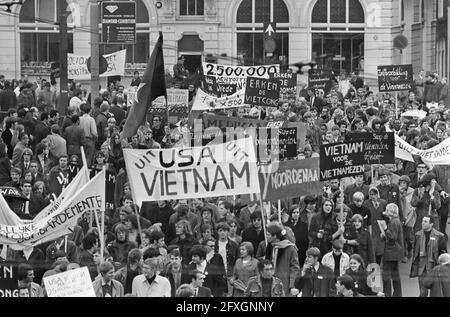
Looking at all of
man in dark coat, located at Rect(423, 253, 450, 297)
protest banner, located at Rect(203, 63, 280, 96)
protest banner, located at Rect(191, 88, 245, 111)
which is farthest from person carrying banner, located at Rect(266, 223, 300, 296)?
protest banner, located at Rect(203, 63, 280, 96)

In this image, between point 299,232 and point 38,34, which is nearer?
point 299,232

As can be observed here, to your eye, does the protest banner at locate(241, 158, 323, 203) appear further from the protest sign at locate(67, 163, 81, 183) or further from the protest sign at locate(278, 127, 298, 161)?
the protest sign at locate(67, 163, 81, 183)

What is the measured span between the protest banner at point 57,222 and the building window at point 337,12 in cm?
3760

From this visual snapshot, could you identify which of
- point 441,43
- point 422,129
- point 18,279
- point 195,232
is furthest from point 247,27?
point 18,279

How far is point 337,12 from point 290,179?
118ft

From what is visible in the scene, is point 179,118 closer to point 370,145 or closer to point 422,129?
point 422,129

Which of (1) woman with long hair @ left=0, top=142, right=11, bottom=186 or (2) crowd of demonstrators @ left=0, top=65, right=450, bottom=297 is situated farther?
(1) woman with long hair @ left=0, top=142, right=11, bottom=186

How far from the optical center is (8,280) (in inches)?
661

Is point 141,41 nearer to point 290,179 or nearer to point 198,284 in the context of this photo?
point 290,179

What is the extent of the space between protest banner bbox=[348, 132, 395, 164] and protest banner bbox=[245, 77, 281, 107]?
29.1 ft

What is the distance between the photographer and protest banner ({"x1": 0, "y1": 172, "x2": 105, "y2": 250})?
58.9 feet

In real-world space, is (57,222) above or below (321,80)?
below

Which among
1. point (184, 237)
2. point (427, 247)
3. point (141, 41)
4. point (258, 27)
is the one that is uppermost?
point (258, 27)

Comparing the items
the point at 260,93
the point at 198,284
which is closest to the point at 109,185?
the point at 198,284
